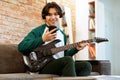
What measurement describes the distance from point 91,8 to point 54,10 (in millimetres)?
3144

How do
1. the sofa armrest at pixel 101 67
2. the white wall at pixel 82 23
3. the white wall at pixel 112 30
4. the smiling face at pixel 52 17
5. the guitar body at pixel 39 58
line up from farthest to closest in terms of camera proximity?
1. the white wall at pixel 112 30
2. the white wall at pixel 82 23
3. the sofa armrest at pixel 101 67
4. the smiling face at pixel 52 17
5. the guitar body at pixel 39 58

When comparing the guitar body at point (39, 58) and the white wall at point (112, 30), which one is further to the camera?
the white wall at point (112, 30)

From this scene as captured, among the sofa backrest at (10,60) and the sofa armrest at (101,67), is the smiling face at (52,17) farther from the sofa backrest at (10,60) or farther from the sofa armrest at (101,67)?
the sofa armrest at (101,67)

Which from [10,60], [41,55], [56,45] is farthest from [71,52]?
[10,60]

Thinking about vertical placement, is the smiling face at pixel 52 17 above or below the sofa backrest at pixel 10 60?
above

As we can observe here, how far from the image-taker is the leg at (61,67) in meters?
2.16

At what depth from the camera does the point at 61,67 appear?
2.30 meters

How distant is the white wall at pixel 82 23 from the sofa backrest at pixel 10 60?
296 cm

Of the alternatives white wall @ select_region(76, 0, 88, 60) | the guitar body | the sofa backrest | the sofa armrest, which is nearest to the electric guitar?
the guitar body

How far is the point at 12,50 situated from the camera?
2867 millimetres

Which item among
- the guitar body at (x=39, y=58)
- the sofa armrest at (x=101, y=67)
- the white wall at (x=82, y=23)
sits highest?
the white wall at (x=82, y=23)

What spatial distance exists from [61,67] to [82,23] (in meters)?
3.51

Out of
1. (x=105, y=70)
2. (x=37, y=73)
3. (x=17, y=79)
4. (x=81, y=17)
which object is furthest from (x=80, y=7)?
(x=17, y=79)

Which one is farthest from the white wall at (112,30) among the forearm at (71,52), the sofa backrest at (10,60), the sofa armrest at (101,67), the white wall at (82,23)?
the sofa backrest at (10,60)
